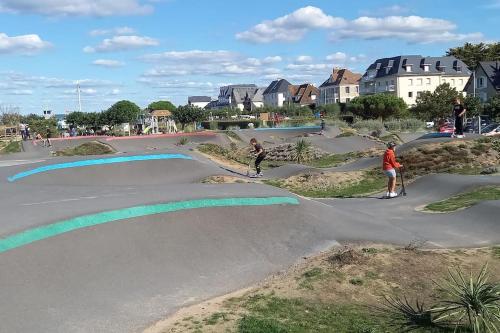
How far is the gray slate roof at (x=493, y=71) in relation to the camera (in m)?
68.8

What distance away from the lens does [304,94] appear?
135 meters

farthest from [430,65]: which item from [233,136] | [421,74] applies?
[233,136]

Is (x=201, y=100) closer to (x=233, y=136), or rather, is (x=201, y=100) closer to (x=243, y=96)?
(x=243, y=96)

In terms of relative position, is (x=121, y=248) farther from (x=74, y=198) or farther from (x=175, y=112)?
(x=175, y=112)

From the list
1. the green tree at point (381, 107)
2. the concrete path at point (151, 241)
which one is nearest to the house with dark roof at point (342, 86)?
the green tree at point (381, 107)

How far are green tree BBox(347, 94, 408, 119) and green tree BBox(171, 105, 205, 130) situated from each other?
21.6 meters

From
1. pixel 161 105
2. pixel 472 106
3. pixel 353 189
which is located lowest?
pixel 353 189

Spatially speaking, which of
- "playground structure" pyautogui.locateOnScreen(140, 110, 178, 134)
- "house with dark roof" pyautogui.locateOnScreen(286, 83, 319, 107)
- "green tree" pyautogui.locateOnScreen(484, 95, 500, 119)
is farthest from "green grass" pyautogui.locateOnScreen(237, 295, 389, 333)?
"house with dark roof" pyautogui.locateOnScreen(286, 83, 319, 107)

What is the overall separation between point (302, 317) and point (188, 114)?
57170mm

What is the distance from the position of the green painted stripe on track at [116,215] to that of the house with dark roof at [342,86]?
346 ft

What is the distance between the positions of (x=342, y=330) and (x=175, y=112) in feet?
195

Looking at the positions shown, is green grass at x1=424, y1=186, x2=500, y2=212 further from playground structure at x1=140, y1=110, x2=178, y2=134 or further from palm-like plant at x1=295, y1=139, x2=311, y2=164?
playground structure at x1=140, y1=110, x2=178, y2=134

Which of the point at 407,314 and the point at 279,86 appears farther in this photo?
the point at 279,86

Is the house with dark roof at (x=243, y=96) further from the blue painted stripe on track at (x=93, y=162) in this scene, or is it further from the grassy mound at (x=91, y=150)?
the blue painted stripe on track at (x=93, y=162)
